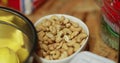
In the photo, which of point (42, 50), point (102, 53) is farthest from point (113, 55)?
point (42, 50)

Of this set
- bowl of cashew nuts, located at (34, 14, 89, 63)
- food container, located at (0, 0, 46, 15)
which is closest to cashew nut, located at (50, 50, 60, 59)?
bowl of cashew nuts, located at (34, 14, 89, 63)

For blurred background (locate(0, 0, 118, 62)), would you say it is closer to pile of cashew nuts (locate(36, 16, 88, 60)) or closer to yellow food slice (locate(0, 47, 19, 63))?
pile of cashew nuts (locate(36, 16, 88, 60))

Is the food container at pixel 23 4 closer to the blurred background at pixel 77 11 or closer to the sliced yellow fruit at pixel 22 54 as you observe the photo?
the blurred background at pixel 77 11

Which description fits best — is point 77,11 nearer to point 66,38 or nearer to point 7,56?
point 66,38

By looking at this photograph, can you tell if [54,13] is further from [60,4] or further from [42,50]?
[42,50]

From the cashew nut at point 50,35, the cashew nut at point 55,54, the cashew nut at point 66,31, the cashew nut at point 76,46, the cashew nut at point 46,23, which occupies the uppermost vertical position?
the cashew nut at point 46,23

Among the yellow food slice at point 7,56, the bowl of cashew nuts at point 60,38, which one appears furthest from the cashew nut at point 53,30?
the yellow food slice at point 7,56

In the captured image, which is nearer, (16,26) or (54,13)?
(16,26)
